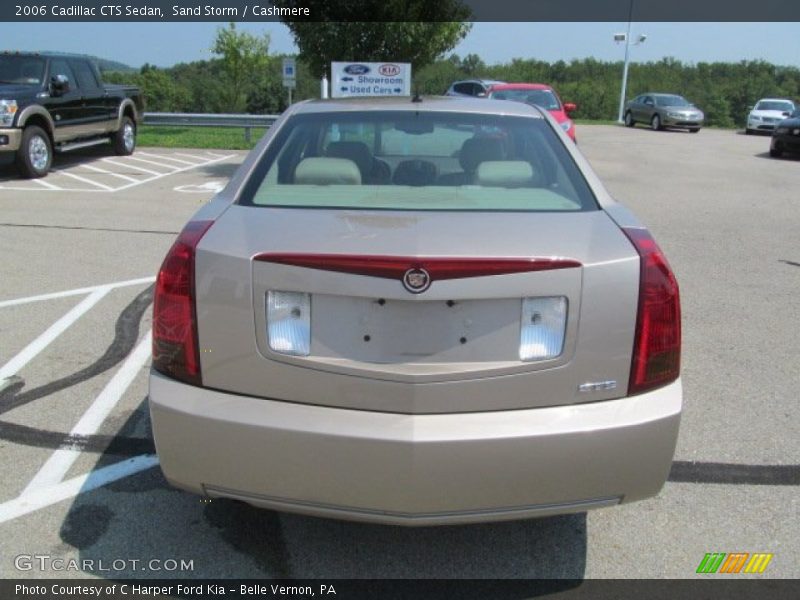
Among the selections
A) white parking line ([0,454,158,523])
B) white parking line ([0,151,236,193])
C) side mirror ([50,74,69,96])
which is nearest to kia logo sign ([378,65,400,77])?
white parking line ([0,151,236,193])

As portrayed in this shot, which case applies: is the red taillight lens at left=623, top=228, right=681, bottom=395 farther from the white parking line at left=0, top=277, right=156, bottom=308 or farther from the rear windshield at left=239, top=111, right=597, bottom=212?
the white parking line at left=0, top=277, right=156, bottom=308

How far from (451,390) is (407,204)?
807mm

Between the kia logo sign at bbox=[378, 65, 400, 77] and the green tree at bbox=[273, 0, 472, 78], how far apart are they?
3.48 ft

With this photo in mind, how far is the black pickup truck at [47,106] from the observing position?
39.0 feet

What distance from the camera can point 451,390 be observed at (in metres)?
2.27

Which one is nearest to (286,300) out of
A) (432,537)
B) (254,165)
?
(254,165)

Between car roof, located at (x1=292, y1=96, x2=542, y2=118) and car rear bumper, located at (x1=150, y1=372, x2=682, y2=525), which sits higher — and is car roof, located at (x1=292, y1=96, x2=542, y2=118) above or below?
above

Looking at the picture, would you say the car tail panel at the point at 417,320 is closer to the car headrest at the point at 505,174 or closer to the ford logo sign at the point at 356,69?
the car headrest at the point at 505,174

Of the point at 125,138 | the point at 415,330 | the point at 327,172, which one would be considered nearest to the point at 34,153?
the point at 125,138

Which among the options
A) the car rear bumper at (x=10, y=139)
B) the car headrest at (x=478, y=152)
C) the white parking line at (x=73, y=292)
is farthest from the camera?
the car rear bumper at (x=10, y=139)

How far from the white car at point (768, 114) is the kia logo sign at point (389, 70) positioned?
70.8ft

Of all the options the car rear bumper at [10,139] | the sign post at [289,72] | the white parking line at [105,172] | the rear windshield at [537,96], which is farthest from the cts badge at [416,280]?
the sign post at [289,72]

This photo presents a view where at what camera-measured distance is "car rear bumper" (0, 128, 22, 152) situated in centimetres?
1170

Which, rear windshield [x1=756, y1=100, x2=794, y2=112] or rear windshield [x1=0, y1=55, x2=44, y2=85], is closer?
rear windshield [x1=0, y1=55, x2=44, y2=85]
